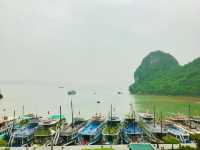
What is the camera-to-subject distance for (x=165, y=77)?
13838 centimetres

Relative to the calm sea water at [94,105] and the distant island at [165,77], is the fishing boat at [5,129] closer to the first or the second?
the calm sea water at [94,105]

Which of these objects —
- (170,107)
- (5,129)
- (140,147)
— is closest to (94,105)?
(170,107)

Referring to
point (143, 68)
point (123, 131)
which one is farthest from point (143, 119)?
point (143, 68)

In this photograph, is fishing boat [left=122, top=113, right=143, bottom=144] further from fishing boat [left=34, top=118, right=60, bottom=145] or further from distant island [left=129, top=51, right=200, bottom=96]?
distant island [left=129, top=51, right=200, bottom=96]

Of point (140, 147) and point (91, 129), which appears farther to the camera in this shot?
point (91, 129)

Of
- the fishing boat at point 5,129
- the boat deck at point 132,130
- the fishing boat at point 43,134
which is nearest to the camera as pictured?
the fishing boat at point 43,134

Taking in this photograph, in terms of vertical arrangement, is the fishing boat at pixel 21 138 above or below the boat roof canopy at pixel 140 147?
below

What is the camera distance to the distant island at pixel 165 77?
375 feet

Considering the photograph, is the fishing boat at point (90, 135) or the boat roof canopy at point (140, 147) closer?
the boat roof canopy at point (140, 147)

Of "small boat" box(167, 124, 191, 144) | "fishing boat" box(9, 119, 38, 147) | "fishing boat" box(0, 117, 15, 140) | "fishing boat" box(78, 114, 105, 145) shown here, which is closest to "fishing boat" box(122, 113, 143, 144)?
"fishing boat" box(78, 114, 105, 145)

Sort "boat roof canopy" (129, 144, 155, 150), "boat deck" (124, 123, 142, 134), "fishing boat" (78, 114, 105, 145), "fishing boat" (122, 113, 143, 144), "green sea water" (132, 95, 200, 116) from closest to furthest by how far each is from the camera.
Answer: "boat roof canopy" (129, 144, 155, 150) → "fishing boat" (78, 114, 105, 145) → "fishing boat" (122, 113, 143, 144) → "boat deck" (124, 123, 142, 134) → "green sea water" (132, 95, 200, 116)

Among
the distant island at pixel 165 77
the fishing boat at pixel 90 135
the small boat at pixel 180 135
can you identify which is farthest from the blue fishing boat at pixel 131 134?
the distant island at pixel 165 77

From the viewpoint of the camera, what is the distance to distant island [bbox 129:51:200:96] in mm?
114381

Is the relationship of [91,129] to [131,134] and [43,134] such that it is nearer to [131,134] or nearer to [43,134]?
[131,134]
